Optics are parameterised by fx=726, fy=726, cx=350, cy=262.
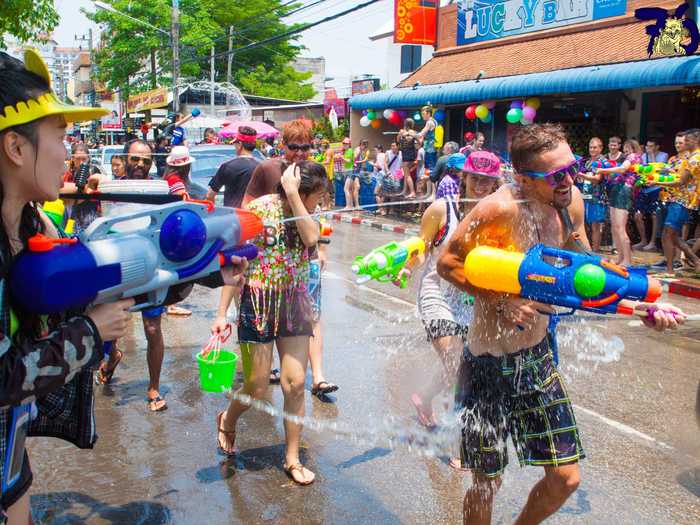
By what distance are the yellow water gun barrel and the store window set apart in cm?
3676

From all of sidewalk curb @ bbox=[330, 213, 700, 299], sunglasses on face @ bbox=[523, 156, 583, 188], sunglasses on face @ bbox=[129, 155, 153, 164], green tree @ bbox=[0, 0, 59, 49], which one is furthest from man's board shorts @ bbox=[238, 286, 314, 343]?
green tree @ bbox=[0, 0, 59, 49]

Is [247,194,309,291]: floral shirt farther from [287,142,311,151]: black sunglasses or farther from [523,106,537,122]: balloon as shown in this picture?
[523,106,537,122]: balloon

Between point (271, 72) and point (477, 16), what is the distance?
3144cm

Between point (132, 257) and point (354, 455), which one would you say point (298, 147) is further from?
point (132, 257)

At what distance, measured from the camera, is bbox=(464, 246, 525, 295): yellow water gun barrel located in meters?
2.79

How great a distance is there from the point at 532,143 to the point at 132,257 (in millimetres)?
1794

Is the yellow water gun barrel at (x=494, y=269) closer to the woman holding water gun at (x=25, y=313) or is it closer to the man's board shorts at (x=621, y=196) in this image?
the woman holding water gun at (x=25, y=313)

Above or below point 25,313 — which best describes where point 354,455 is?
below

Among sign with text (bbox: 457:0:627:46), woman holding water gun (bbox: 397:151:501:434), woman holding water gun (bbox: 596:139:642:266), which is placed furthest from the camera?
sign with text (bbox: 457:0:627:46)

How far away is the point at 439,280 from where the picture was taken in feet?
15.3

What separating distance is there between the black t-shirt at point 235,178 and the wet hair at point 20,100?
16.1 feet

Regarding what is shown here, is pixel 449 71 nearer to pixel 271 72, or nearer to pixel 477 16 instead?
pixel 477 16

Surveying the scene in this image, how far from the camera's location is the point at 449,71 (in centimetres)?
2069

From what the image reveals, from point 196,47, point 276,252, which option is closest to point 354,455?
point 276,252
